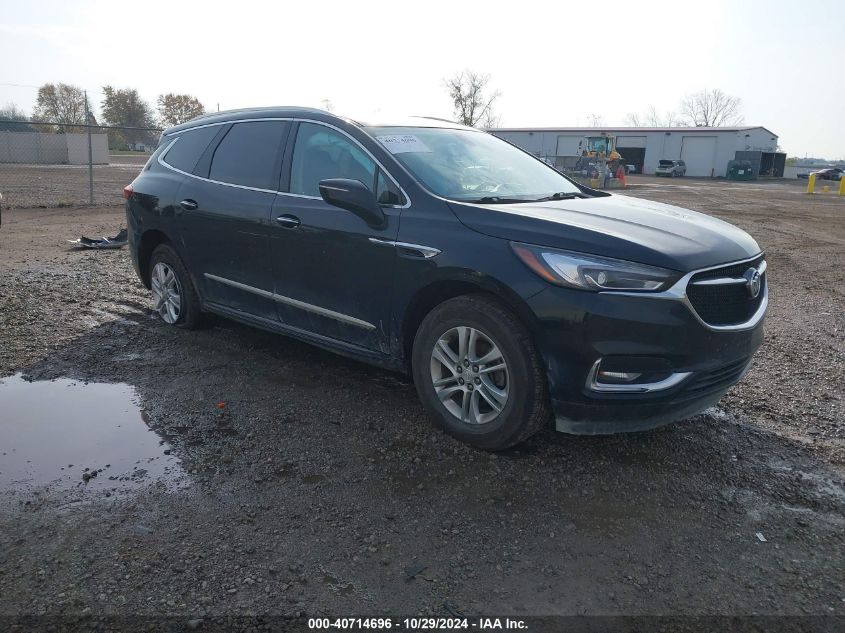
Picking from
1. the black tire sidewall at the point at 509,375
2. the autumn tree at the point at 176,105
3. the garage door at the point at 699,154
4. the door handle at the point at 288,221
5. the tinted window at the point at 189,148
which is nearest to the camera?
the black tire sidewall at the point at 509,375

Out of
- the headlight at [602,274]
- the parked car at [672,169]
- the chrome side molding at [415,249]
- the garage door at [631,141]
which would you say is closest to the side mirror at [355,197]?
the chrome side molding at [415,249]

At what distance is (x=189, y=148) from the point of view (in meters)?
5.82

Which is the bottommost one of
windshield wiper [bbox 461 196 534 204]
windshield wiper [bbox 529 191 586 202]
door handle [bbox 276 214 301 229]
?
door handle [bbox 276 214 301 229]

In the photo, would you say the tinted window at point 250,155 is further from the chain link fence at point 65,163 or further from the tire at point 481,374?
the chain link fence at point 65,163

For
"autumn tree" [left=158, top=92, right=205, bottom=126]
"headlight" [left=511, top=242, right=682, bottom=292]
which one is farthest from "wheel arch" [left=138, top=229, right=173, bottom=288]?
"autumn tree" [left=158, top=92, right=205, bottom=126]

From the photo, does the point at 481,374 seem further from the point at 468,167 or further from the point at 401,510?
the point at 468,167

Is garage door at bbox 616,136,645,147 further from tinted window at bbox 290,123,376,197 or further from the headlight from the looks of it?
the headlight

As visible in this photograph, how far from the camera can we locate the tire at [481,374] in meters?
3.50

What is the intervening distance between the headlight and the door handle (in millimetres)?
1892

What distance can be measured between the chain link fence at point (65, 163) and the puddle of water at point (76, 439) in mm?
11530

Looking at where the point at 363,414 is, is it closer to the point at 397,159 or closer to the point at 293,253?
the point at 293,253

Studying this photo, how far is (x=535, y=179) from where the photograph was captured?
481 cm

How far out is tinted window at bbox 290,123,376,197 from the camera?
432cm

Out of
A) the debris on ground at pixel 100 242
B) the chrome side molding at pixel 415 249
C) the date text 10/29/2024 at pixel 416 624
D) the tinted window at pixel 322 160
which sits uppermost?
the tinted window at pixel 322 160
